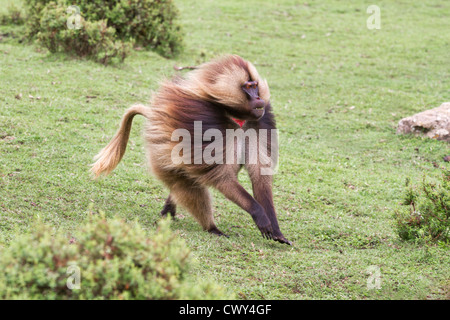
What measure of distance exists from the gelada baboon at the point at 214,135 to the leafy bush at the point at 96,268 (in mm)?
2232

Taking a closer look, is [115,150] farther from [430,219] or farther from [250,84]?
[430,219]

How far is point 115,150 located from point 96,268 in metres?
3.16

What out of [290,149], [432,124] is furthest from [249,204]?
[432,124]

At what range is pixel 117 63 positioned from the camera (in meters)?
10.6

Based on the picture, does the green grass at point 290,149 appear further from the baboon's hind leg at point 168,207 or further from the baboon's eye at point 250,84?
the baboon's eye at point 250,84

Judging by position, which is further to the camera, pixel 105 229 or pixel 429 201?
pixel 429 201

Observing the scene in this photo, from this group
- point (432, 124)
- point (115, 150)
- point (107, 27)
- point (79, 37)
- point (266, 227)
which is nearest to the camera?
point (266, 227)

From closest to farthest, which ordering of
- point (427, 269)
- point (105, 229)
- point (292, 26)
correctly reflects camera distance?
point (105, 229) → point (427, 269) → point (292, 26)

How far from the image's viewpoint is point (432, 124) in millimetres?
8969

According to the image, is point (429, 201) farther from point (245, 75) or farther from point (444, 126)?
point (444, 126)

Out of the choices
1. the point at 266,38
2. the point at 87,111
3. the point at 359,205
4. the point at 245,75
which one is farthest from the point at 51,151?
the point at 266,38

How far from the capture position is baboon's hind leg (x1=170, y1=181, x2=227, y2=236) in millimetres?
5539

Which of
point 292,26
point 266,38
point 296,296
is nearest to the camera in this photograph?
point 296,296
